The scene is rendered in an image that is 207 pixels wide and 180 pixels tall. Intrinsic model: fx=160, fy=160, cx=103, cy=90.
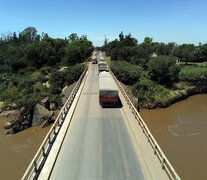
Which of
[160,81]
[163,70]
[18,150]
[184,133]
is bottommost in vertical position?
[18,150]

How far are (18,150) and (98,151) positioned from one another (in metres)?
12.5

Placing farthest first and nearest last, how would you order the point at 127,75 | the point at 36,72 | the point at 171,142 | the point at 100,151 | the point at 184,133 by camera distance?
the point at 36,72
the point at 127,75
the point at 184,133
the point at 171,142
the point at 100,151

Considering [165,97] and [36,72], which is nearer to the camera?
[165,97]

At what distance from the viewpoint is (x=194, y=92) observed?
39.4 metres

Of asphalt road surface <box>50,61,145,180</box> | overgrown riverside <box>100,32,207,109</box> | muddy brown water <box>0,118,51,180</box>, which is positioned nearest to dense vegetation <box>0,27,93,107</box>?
muddy brown water <box>0,118,51,180</box>

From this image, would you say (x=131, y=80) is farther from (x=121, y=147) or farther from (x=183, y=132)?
(x=121, y=147)

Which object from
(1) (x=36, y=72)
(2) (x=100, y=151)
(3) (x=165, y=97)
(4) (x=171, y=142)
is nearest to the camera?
(2) (x=100, y=151)

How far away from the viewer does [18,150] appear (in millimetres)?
18875

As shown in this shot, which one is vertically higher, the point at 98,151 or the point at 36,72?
the point at 36,72

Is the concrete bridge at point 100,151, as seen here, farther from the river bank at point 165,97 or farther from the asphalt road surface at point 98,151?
the river bank at point 165,97

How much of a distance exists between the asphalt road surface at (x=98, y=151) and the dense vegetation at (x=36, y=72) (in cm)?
1600

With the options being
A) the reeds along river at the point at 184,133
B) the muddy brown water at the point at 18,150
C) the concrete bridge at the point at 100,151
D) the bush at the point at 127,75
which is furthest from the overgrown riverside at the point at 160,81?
the muddy brown water at the point at 18,150

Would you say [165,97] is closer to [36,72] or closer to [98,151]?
[98,151]

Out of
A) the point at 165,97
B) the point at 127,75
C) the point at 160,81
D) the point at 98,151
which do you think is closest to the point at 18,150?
the point at 98,151
